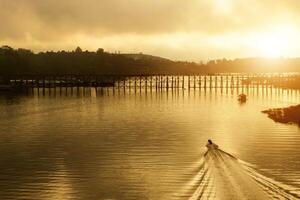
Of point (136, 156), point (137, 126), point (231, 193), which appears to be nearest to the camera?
point (231, 193)

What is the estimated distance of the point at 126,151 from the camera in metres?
41.1

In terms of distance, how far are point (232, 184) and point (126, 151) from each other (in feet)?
52.3

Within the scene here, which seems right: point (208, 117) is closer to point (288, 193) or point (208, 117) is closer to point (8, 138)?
point (8, 138)

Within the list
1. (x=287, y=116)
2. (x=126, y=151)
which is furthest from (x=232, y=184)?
(x=287, y=116)

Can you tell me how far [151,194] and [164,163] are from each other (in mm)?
9192

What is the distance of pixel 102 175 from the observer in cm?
3133

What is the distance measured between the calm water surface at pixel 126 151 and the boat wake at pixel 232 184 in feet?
2.04

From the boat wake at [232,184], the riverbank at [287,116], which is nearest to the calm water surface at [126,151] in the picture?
the boat wake at [232,184]

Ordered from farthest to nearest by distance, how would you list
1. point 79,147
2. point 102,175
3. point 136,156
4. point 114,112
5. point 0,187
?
point 114,112
point 79,147
point 136,156
point 102,175
point 0,187

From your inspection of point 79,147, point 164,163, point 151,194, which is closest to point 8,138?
point 79,147

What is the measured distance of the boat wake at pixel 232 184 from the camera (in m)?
24.7

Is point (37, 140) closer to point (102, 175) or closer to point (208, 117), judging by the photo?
point (102, 175)

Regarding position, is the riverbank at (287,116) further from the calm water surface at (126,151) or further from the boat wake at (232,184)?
the boat wake at (232,184)

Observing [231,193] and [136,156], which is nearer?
[231,193]
